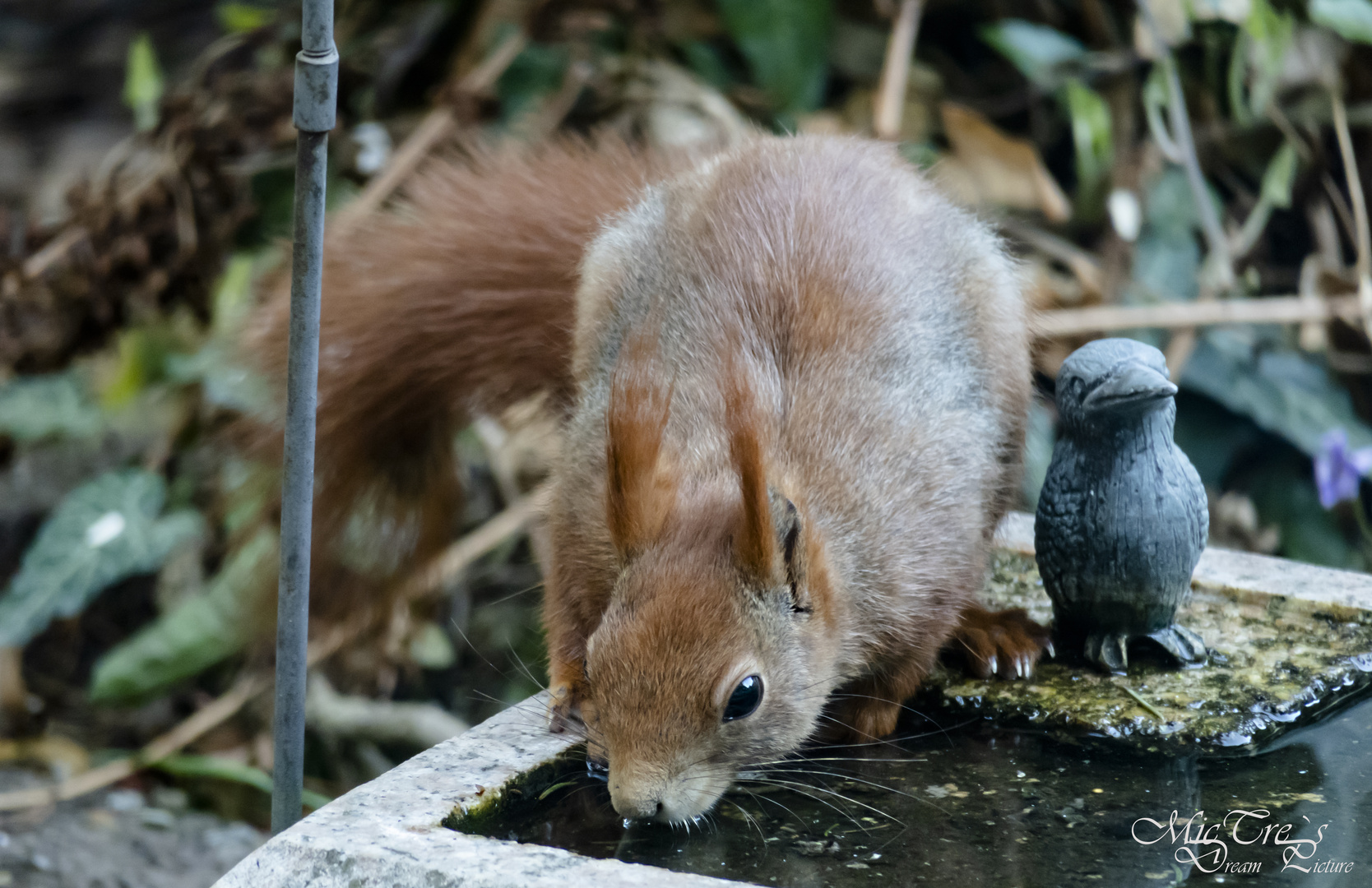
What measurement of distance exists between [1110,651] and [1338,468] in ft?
4.77

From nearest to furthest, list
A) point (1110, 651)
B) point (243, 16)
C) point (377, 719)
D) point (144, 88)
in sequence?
point (1110, 651) → point (377, 719) → point (144, 88) → point (243, 16)

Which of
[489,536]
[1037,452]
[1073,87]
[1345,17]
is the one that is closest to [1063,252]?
[1073,87]

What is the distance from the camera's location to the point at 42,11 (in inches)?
185

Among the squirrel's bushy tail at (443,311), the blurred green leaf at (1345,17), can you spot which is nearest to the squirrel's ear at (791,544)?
the squirrel's bushy tail at (443,311)

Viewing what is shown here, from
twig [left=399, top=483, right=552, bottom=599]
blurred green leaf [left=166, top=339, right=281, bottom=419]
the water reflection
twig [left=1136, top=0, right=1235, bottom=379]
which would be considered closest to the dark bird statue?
the water reflection

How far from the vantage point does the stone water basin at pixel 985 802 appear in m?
1.41

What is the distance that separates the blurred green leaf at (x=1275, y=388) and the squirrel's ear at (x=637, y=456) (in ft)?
7.13

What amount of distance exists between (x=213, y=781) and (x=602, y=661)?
1945 mm

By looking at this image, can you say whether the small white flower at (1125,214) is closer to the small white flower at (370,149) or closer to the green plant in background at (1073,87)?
the green plant in background at (1073,87)

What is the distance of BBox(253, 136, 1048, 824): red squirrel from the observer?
5.23 feet

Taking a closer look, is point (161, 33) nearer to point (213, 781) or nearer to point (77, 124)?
point (77, 124)

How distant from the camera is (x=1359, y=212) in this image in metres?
3.56

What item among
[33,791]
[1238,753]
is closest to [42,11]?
[33,791]

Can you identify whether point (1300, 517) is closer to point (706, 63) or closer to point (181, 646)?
point (706, 63)
